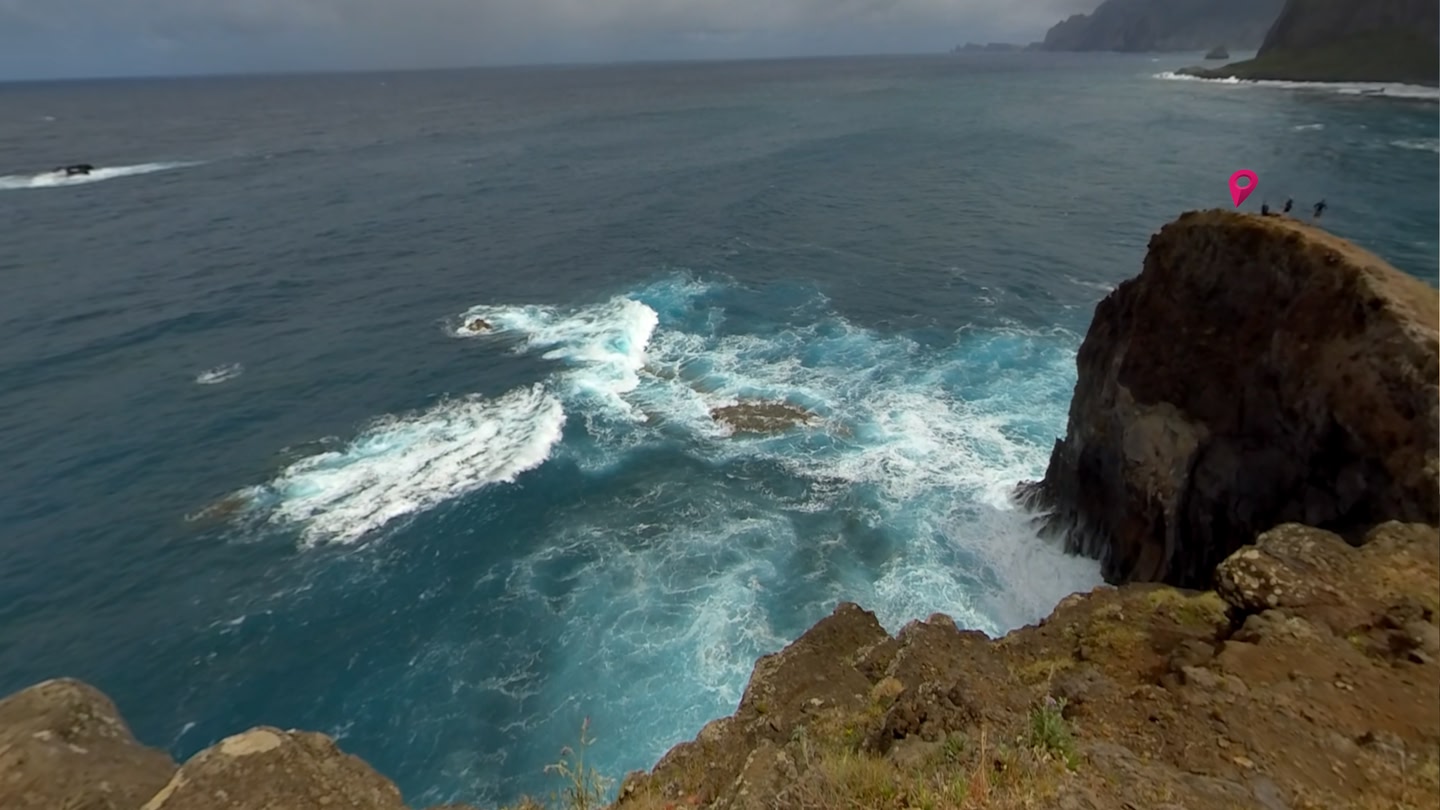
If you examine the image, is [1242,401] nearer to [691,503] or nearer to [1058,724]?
[1058,724]

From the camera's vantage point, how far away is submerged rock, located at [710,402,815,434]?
36500mm

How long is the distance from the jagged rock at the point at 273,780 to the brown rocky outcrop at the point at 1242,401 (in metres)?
19.4

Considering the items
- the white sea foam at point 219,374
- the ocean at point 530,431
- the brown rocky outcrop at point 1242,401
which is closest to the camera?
the brown rocky outcrop at point 1242,401

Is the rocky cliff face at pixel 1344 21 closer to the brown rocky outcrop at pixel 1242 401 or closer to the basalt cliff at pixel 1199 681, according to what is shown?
the brown rocky outcrop at pixel 1242 401

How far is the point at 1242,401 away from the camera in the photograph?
856 inches

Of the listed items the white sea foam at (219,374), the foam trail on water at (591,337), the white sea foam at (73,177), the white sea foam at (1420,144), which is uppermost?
the white sea foam at (1420,144)

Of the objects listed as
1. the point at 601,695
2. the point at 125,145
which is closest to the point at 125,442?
the point at 601,695

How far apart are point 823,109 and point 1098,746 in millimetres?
166853

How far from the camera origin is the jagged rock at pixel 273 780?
8102 mm

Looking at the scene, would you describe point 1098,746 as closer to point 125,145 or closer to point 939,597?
point 939,597

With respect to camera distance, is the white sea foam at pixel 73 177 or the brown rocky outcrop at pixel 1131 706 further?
the white sea foam at pixel 73 177

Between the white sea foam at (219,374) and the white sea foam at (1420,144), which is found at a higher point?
the white sea foam at (1420,144)

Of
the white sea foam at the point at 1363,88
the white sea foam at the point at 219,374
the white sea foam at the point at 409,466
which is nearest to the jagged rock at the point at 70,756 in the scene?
the white sea foam at the point at 409,466

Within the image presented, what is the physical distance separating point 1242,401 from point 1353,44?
203 metres
